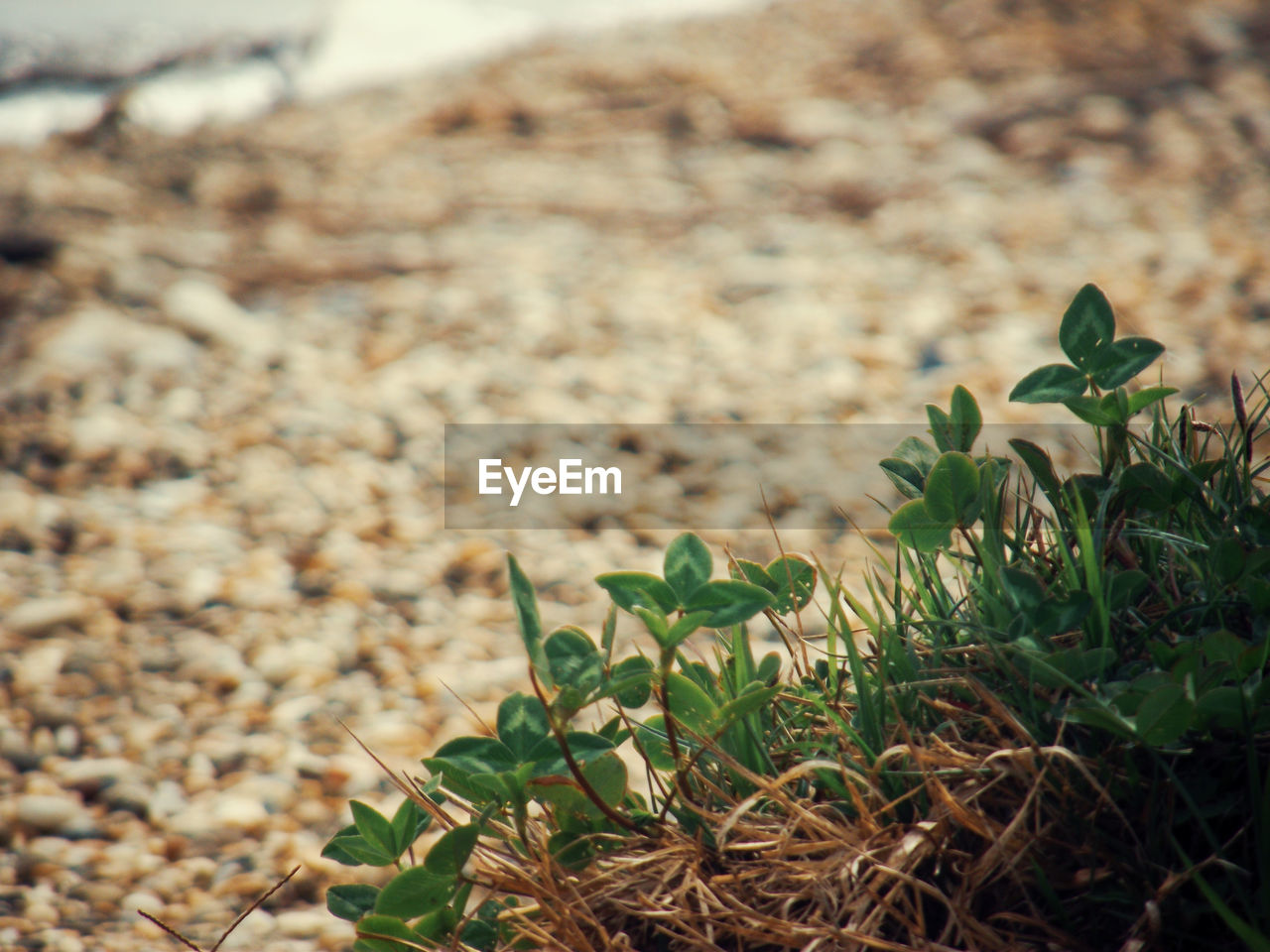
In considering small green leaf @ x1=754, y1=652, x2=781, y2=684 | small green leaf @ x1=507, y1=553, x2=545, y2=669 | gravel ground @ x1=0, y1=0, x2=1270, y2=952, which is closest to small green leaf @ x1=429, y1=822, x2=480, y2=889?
small green leaf @ x1=507, y1=553, x2=545, y2=669

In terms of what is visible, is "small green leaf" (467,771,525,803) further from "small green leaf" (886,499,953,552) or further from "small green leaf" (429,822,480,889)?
"small green leaf" (886,499,953,552)

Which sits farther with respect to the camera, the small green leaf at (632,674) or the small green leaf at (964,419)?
the small green leaf at (964,419)

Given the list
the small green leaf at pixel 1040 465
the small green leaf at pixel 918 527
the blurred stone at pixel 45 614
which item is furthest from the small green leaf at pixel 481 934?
the blurred stone at pixel 45 614

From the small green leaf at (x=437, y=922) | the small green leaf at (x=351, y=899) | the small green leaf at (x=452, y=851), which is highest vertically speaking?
the small green leaf at (x=452, y=851)

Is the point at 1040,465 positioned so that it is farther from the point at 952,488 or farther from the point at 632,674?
the point at 632,674

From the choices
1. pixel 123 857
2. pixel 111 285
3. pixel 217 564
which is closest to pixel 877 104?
pixel 111 285

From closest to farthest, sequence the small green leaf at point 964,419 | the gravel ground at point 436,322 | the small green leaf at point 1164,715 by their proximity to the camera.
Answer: the small green leaf at point 1164,715 → the small green leaf at point 964,419 → the gravel ground at point 436,322

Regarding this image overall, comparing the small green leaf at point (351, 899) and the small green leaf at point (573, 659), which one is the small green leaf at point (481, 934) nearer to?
the small green leaf at point (351, 899)
